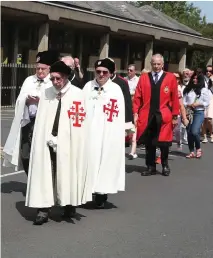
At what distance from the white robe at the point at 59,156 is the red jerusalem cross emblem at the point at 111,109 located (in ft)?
2.89

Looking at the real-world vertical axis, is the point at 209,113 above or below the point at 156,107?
below

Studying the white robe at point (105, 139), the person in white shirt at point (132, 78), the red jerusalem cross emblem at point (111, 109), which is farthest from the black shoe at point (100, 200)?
the person in white shirt at point (132, 78)

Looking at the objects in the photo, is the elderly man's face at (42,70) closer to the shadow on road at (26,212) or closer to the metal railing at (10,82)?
the shadow on road at (26,212)

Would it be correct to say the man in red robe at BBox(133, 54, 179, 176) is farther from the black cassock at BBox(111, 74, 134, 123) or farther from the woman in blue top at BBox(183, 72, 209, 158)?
the woman in blue top at BBox(183, 72, 209, 158)

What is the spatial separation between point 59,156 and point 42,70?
4.76 ft

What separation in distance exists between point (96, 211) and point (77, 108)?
4.98 feet

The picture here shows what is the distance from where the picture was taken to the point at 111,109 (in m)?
7.33

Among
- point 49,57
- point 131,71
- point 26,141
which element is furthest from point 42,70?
point 131,71

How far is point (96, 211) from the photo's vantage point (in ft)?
23.8

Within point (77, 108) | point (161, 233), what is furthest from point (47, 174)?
point (161, 233)

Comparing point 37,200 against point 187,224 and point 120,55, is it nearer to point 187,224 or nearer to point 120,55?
point 187,224

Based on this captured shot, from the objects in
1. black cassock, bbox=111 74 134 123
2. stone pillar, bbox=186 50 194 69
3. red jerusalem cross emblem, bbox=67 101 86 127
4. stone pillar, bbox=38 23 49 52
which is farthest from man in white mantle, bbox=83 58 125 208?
stone pillar, bbox=186 50 194 69

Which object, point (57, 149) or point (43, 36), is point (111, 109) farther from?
point (43, 36)

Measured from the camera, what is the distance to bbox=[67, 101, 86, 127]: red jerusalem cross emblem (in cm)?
638
